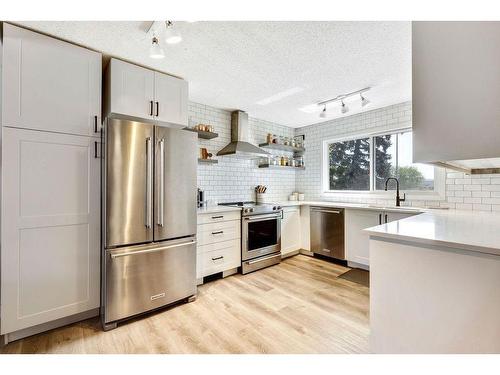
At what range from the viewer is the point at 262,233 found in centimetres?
342

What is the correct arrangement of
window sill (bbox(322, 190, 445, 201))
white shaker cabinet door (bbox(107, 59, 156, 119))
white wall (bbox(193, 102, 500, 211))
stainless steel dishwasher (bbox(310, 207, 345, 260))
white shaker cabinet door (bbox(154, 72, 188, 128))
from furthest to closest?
1. stainless steel dishwasher (bbox(310, 207, 345, 260))
2. window sill (bbox(322, 190, 445, 201))
3. white wall (bbox(193, 102, 500, 211))
4. white shaker cabinet door (bbox(154, 72, 188, 128))
5. white shaker cabinet door (bbox(107, 59, 156, 119))

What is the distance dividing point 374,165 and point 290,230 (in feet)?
5.72

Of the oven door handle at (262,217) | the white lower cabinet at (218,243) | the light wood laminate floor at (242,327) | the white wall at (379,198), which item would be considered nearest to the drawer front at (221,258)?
the white lower cabinet at (218,243)

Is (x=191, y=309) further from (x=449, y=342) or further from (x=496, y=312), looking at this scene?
(x=496, y=312)

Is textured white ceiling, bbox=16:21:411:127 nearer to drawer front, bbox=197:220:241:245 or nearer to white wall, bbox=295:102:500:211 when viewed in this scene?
white wall, bbox=295:102:500:211

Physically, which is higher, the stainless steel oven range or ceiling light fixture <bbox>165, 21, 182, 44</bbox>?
ceiling light fixture <bbox>165, 21, 182, 44</bbox>

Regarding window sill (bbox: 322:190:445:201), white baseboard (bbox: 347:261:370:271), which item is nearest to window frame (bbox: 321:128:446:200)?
window sill (bbox: 322:190:445:201)

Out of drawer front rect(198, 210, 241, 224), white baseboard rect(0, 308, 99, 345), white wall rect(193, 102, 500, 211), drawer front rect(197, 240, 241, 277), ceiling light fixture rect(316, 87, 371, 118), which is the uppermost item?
ceiling light fixture rect(316, 87, 371, 118)

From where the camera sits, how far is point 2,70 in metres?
1.73

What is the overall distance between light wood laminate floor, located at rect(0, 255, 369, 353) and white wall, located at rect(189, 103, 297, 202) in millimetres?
1488

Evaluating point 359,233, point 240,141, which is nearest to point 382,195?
point 359,233

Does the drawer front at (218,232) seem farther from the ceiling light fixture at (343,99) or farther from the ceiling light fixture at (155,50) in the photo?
the ceiling light fixture at (343,99)

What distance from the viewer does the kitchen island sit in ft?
3.51
